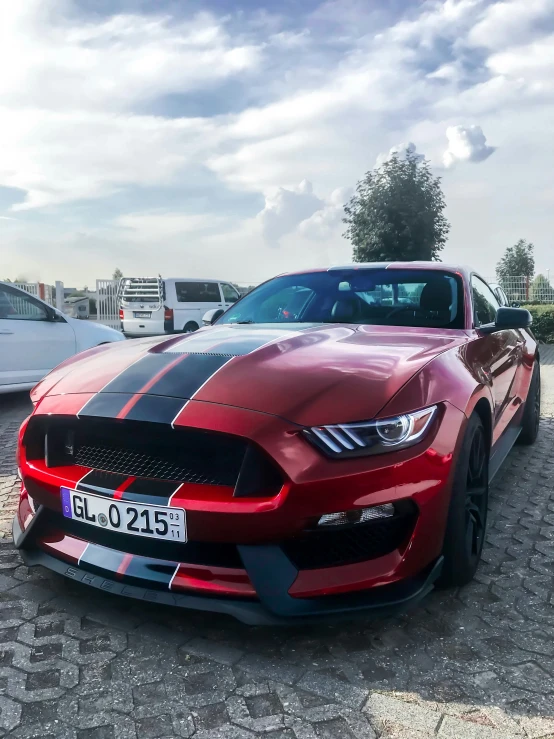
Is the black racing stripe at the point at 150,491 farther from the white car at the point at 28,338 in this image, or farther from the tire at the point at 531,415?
the white car at the point at 28,338

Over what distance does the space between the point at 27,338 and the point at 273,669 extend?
5.69 m

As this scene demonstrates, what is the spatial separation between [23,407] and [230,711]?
19.6ft

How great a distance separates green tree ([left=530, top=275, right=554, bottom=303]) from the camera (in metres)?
19.4

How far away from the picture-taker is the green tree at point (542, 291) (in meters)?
19.4

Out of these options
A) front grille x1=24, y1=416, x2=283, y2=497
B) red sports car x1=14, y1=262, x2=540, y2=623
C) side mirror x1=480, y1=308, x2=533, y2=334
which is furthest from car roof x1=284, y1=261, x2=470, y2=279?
front grille x1=24, y1=416, x2=283, y2=497

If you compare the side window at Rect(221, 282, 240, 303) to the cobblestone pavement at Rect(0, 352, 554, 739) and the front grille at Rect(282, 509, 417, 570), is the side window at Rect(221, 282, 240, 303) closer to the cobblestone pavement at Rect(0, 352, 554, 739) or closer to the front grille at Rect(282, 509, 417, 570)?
the cobblestone pavement at Rect(0, 352, 554, 739)

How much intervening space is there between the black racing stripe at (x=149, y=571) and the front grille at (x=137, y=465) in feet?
0.90

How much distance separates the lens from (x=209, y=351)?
2600 mm

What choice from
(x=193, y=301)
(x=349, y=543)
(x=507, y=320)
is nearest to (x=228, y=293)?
(x=193, y=301)

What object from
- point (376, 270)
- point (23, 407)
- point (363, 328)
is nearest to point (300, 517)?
point (363, 328)

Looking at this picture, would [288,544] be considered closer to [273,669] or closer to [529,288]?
[273,669]

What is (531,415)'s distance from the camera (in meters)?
5.02

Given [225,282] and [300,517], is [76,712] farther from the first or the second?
[225,282]

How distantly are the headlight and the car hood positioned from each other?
0.10 feet
